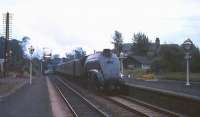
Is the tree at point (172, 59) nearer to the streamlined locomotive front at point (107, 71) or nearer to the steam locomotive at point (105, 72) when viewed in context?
the steam locomotive at point (105, 72)

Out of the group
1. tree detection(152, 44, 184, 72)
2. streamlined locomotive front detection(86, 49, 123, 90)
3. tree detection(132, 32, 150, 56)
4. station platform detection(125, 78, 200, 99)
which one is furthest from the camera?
tree detection(132, 32, 150, 56)

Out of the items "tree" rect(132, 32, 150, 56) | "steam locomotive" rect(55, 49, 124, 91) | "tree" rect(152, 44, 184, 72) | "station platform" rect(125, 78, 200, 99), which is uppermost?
"tree" rect(132, 32, 150, 56)

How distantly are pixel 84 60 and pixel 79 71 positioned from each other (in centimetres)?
266

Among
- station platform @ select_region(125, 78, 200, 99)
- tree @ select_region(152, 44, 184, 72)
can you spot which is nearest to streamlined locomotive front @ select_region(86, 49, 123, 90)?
station platform @ select_region(125, 78, 200, 99)

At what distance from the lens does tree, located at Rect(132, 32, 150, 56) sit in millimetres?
162000

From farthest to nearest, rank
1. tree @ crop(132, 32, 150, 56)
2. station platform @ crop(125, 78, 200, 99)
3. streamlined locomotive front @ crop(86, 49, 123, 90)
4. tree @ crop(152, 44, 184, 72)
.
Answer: tree @ crop(132, 32, 150, 56), tree @ crop(152, 44, 184, 72), streamlined locomotive front @ crop(86, 49, 123, 90), station platform @ crop(125, 78, 200, 99)

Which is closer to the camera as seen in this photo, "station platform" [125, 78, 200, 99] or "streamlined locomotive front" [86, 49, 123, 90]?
"station platform" [125, 78, 200, 99]

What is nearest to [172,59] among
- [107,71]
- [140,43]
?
[107,71]

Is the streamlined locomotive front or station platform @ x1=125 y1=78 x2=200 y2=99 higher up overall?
the streamlined locomotive front

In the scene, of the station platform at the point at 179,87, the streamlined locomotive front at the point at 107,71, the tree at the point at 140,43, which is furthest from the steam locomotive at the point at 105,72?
the tree at the point at 140,43

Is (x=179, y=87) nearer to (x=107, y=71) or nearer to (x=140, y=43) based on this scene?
(x=107, y=71)

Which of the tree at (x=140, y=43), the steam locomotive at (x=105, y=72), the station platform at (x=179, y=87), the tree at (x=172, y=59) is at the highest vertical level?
the tree at (x=140, y=43)

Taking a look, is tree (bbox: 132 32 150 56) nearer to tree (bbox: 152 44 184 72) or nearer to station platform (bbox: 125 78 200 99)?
tree (bbox: 152 44 184 72)

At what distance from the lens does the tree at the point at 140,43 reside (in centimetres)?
16200
